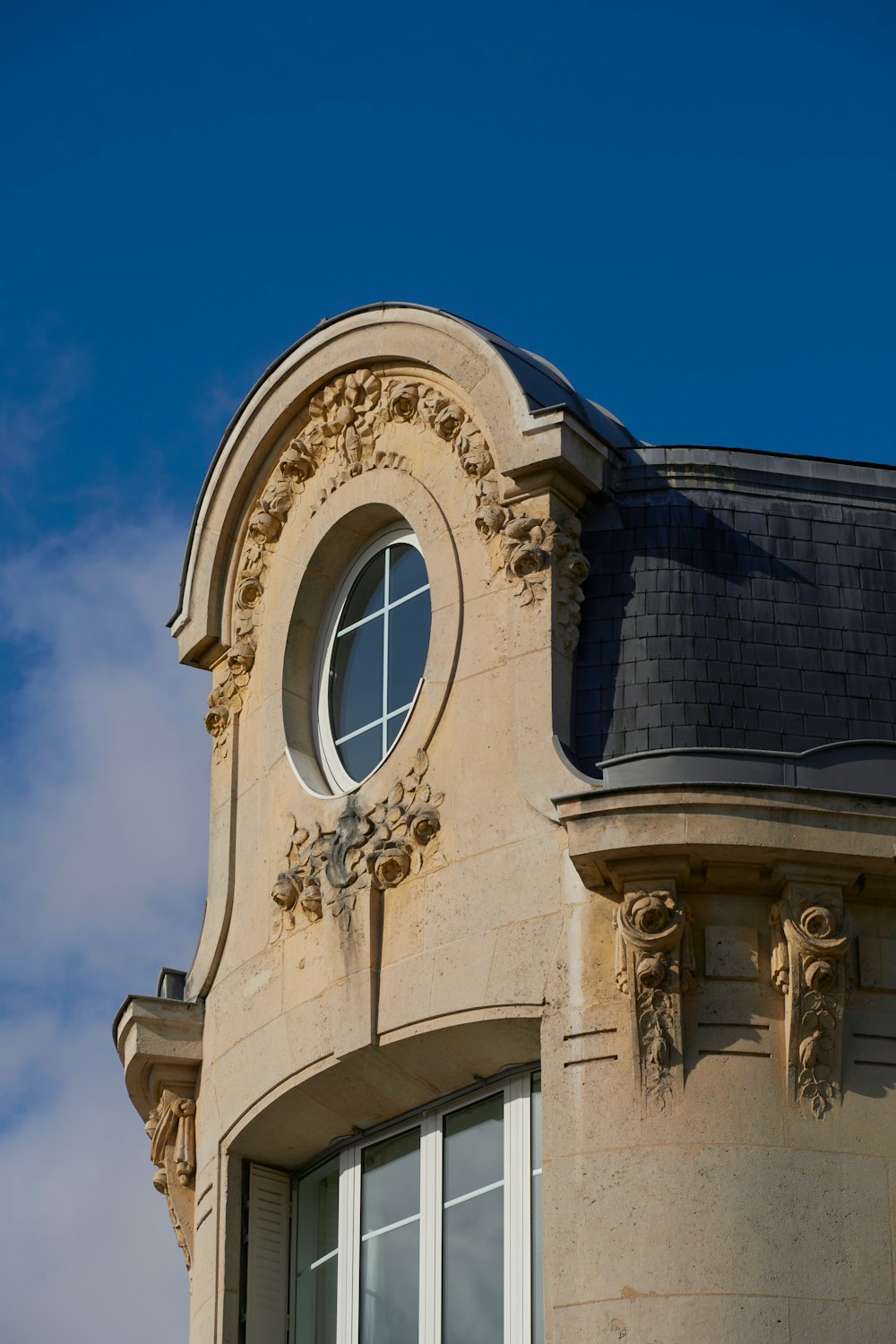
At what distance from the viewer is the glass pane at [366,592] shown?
1761cm

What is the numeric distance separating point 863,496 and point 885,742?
2.51 metres

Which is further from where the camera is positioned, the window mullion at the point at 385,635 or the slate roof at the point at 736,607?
the window mullion at the point at 385,635

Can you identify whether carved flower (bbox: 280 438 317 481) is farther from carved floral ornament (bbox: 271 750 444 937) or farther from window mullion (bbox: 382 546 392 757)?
carved floral ornament (bbox: 271 750 444 937)

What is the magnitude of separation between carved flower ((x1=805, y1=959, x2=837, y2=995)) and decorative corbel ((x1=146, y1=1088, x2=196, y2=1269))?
5.07 metres

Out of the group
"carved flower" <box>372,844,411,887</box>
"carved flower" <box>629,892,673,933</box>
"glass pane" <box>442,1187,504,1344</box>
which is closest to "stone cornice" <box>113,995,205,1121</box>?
"carved flower" <box>372,844,411,887</box>

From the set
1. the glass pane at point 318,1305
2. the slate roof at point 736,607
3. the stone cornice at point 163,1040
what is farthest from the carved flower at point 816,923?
the stone cornice at point 163,1040

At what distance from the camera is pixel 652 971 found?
46.0 ft

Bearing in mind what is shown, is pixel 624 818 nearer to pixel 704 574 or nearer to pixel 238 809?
pixel 704 574

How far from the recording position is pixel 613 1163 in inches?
543

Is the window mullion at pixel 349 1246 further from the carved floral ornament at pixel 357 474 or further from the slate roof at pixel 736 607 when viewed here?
the carved floral ornament at pixel 357 474

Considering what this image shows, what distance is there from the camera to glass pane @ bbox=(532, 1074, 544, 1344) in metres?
14.4

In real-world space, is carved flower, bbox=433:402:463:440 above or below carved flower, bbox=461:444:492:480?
above

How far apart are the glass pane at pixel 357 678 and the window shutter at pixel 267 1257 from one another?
→ 3.06m

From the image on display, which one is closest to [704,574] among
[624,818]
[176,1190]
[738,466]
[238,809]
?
[738,466]
